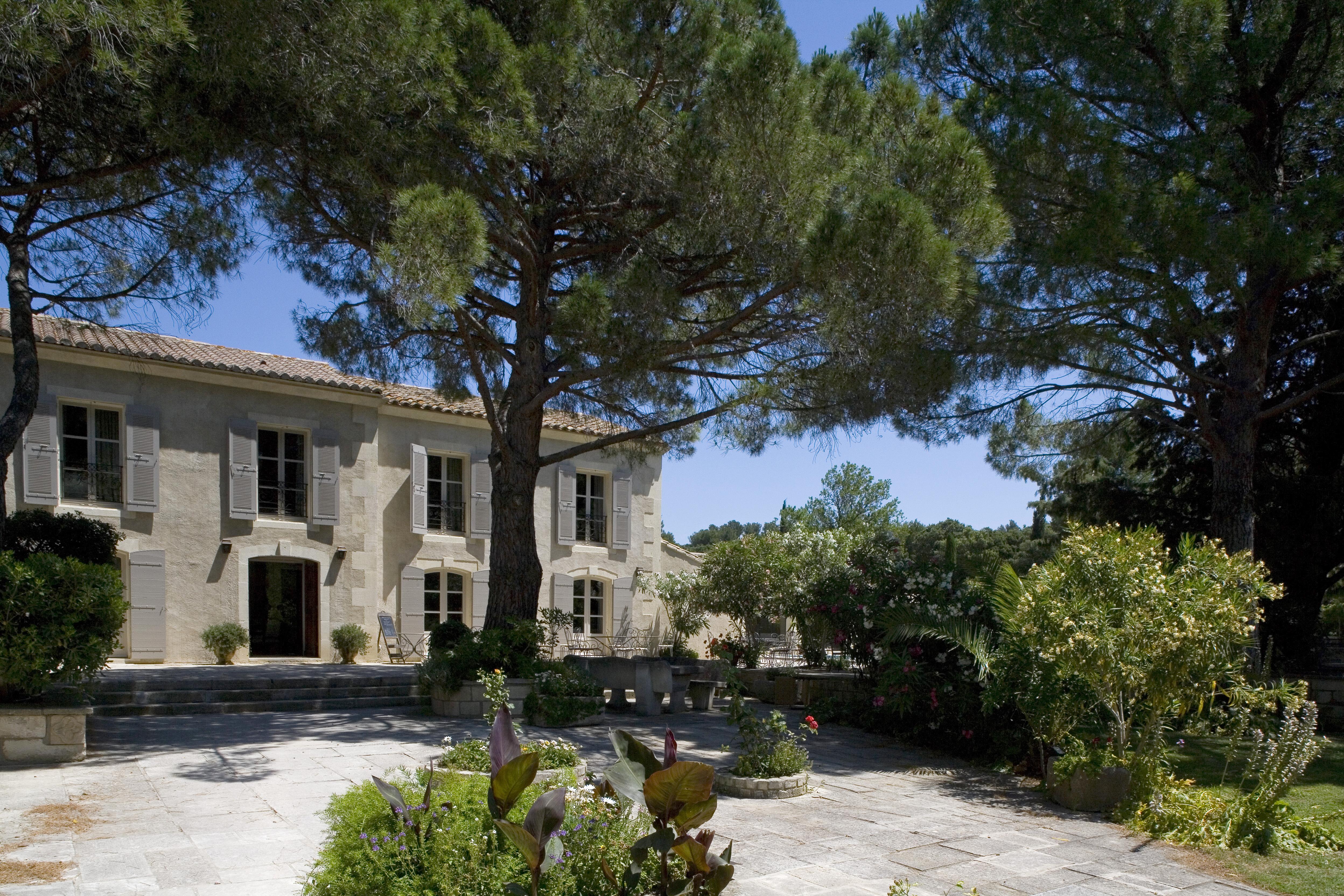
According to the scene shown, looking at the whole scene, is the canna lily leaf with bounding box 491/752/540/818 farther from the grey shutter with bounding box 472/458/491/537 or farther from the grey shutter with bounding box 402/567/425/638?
the grey shutter with bounding box 472/458/491/537

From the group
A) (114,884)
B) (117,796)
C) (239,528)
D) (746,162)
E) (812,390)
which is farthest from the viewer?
(239,528)

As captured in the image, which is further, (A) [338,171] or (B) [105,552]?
(B) [105,552]

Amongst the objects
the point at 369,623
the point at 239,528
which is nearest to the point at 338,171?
the point at 239,528

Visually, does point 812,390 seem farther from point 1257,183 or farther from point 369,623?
point 369,623

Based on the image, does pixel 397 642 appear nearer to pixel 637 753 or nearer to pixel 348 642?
pixel 348 642

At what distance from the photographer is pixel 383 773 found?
714cm

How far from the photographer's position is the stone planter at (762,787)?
6.72 meters

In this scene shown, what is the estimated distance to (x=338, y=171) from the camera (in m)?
8.84

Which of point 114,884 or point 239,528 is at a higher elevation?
point 239,528

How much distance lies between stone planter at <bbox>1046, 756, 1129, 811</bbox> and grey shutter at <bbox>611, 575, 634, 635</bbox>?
44.2 ft

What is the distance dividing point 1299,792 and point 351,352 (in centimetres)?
1033

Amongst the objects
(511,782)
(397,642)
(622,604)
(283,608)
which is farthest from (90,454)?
(511,782)

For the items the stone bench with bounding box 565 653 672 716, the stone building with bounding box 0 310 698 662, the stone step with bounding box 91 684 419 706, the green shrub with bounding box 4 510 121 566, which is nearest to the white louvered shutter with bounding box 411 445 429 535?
the stone building with bounding box 0 310 698 662

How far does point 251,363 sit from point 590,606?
25.4ft
